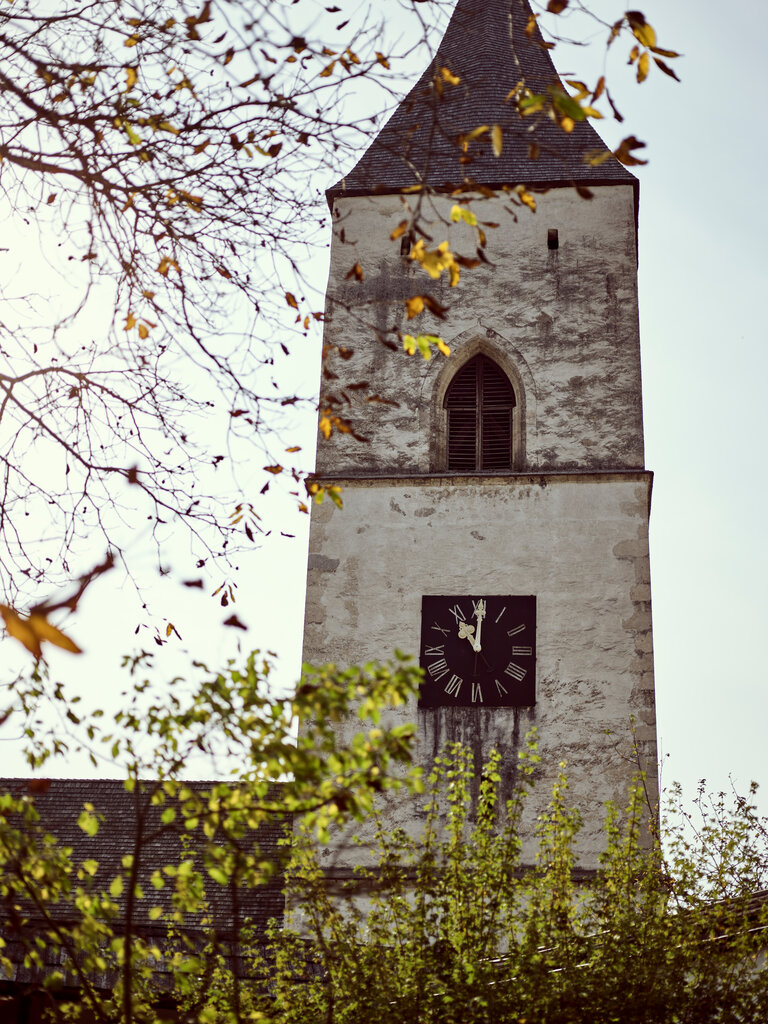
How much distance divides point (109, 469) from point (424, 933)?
133 inches

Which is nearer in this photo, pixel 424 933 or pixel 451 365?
pixel 424 933

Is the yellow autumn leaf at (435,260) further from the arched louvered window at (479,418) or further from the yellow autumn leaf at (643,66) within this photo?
the arched louvered window at (479,418)

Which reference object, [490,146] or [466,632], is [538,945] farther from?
[490,146]

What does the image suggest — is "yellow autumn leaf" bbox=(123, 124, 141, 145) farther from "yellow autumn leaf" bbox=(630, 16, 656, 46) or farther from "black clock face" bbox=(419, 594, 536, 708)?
"black clock face" bbox=(419, 594, 536, 708)

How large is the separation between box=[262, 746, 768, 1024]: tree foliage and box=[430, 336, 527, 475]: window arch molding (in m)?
7.34

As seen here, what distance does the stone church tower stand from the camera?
14.0 meters

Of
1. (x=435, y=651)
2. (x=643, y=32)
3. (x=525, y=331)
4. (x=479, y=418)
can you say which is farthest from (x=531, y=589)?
(x=643, y=32)

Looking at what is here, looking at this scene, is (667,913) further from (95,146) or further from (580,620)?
(580,620)

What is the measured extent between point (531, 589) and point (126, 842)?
597cm

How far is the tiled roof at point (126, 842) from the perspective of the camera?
14.0 metres

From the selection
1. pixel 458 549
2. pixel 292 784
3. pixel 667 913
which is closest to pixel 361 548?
pixel 458 549

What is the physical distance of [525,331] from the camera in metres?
16.4

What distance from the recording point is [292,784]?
4266mm

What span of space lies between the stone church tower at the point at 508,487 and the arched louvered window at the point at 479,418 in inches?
0.9
